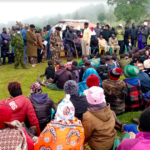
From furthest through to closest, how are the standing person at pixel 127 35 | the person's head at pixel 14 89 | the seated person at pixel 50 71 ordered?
the standing person at pixel 127 35 < the seated person at pixel 50 71 < the person's head at pixel 14 89

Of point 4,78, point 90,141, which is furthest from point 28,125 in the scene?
point 4,78

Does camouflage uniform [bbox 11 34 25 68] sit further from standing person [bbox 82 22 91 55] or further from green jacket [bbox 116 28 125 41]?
green jacket [bbox 116 28 125 41]

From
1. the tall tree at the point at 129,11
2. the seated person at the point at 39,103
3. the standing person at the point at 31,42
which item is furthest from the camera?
the tall tree at the point at 129,11

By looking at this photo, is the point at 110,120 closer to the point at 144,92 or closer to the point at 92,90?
the point at 92,90

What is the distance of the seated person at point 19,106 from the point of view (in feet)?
9.07

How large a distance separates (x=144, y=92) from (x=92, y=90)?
2.47m

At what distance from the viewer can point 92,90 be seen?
263 cm

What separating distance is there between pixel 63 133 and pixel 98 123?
2.12 feet

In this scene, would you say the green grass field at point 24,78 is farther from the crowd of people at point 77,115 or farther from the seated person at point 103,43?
the seated person at point 103,43

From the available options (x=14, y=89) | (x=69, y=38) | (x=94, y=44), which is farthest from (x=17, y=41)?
(x=14, y=89)

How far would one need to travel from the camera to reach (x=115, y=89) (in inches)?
144


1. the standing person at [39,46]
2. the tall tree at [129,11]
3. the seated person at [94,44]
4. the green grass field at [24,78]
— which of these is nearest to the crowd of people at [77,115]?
the green grass field at [24,78]

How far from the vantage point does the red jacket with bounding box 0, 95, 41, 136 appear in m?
2.76

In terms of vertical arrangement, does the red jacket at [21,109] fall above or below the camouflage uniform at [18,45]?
below
